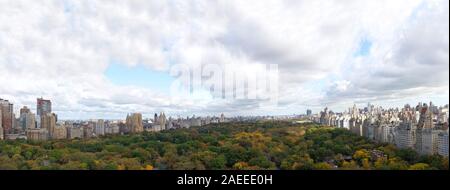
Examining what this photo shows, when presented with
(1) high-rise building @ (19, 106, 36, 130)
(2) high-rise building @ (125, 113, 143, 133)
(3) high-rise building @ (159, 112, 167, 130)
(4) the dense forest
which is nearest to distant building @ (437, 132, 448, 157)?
(4) the dense forest

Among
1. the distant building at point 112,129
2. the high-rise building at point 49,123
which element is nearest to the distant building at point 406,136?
the distant building at point 112,129

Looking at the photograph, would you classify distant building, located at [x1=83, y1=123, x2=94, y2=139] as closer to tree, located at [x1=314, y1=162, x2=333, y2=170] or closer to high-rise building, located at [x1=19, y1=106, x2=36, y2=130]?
high-rise building, located at [x1=19, y1=106, x2=36, y2=130]

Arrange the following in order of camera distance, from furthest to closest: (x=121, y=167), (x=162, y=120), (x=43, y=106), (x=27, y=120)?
(x=27, y=120) → (x=162, y=120) → (x=43, y=106) → (x=121, y=167)

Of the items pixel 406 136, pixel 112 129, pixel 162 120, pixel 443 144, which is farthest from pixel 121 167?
pixel 406 136

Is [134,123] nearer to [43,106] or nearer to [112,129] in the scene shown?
[112,129]

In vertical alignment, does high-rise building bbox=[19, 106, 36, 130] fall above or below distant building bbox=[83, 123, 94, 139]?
above
